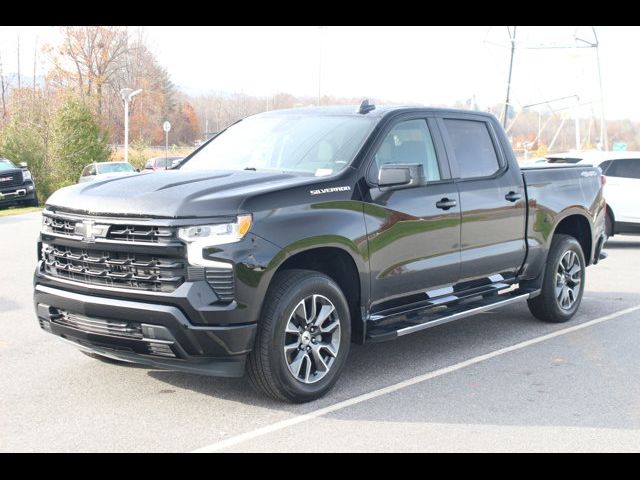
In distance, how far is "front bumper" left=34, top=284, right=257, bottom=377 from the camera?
484cm

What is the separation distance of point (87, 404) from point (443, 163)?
10.7 ft

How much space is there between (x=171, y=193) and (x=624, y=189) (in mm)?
11913

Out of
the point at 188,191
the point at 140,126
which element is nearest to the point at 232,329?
the point at 188,191

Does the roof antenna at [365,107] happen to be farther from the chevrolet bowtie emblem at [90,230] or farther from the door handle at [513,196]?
the chevrolet bowtie emblem at [90,230]

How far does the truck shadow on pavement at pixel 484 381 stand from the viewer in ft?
16.8

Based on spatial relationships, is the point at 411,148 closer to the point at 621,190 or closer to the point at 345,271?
the point at 345,271

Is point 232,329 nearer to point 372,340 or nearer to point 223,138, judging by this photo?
point 372,340

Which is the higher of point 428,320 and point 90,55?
point 90,55

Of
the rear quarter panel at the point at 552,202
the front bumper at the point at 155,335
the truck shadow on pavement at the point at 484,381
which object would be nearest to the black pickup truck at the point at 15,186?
the truck shadow on pavement at the point at 484,381

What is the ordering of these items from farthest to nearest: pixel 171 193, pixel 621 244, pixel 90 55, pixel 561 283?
pixel 90 55 < pixel 621 244 < pixel 561 283 < pixel 171 193

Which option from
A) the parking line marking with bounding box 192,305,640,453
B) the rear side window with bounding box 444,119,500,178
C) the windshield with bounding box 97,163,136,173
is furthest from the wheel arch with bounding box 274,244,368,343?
the windshield with bounding box 97,163,136,173

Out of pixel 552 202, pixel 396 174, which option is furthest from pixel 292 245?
pixel 552 202

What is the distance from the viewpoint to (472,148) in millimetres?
7016
